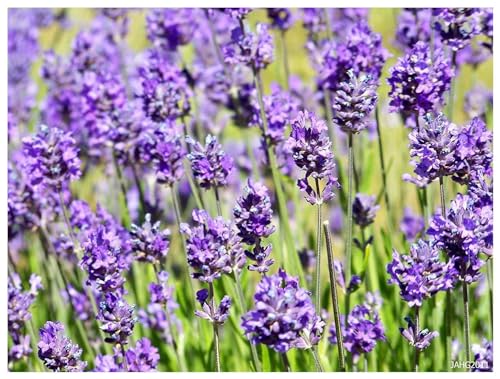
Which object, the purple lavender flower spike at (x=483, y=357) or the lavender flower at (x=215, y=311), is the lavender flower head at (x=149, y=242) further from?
the purple lavender flower spike at (x=483, y=357)

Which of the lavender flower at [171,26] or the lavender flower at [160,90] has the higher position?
the lavender flower at [171,26]

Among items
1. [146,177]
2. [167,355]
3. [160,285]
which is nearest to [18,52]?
[146,177]

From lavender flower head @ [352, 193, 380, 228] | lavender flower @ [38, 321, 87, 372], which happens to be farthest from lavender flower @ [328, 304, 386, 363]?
lavender flower @ [38, 321, 87, 372]

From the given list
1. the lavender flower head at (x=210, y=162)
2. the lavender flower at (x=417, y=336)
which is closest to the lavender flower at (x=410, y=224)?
the lavender flower at (x=417, y=336)

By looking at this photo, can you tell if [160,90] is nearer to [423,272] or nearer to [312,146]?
[312,146]

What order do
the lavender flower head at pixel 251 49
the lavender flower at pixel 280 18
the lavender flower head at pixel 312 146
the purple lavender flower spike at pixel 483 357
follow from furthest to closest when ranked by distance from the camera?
the lavender flower at pixel 280 18, the lavender flower head at pixel 251 49, the purple lavender flower spike at pixel 483 357, the lavender flower head at pixel 312 146

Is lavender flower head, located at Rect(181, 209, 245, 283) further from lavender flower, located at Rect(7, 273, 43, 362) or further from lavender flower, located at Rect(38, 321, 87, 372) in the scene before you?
lavender flower, located at Rect(7, 273, 43, 362)

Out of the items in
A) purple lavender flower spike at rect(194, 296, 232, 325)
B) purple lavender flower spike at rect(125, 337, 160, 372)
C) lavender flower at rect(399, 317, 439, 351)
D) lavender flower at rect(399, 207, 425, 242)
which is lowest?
purple lavender flower spike at rect(125, 337, 160, 372)
